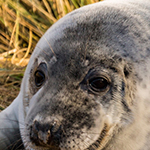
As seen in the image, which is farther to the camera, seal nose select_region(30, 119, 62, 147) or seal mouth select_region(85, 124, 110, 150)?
seal mouth select_region(85, 124, 110, 150)

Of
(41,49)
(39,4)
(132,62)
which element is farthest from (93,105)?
(39,4)

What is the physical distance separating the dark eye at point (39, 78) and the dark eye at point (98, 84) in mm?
371

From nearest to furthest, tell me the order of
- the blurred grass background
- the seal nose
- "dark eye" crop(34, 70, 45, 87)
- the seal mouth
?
the seal nose
the seal mouth
"dark eye" crop(34, 70, 45, 87)
the blurred grass background

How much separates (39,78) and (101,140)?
1.99ft

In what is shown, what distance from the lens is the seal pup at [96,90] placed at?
177 cm

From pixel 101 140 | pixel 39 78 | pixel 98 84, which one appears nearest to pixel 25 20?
pixel 39 78

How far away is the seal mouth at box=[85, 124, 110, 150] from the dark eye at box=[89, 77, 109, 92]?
22 centimetres

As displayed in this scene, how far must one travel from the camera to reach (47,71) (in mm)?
1997

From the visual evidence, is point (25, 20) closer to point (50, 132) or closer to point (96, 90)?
point (96, 90)

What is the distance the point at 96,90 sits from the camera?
73.0 inches

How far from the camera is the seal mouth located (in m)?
1.84

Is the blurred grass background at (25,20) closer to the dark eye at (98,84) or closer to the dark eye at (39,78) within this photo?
the dark eye at (39,78)

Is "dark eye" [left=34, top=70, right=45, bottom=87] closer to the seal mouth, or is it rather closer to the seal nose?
the seal nose

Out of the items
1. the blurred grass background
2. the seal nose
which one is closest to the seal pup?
the seal nose
